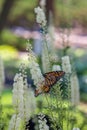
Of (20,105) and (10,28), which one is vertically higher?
(10,28)

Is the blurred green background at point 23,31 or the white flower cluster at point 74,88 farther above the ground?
the blurred green background at point 23,31

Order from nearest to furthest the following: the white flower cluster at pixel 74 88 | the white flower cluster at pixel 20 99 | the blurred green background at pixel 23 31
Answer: the white flower cluster at pixel 20 99, the white flower cluster at pixel 74 88, the blurred green background at pixel 23 31

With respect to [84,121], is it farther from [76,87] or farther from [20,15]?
[20,15]

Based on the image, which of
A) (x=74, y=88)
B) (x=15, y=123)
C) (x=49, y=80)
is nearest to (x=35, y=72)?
(x=49, y=80)

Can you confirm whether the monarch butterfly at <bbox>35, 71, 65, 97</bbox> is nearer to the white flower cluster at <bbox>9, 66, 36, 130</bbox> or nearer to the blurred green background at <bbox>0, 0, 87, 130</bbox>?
the white flower cluster at <bbox>9, 66, 36, 130</bbox>

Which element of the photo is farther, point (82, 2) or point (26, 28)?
point (82, 2)

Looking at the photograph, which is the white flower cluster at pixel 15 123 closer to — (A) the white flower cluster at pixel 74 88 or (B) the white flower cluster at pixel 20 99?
(B) the white flower cluster at pixel 20 99

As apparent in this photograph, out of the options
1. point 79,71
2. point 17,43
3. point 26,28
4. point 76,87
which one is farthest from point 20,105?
point 26,28

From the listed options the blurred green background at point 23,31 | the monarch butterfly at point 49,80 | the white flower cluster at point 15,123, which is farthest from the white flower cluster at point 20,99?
the blurred green background at point 23,31
